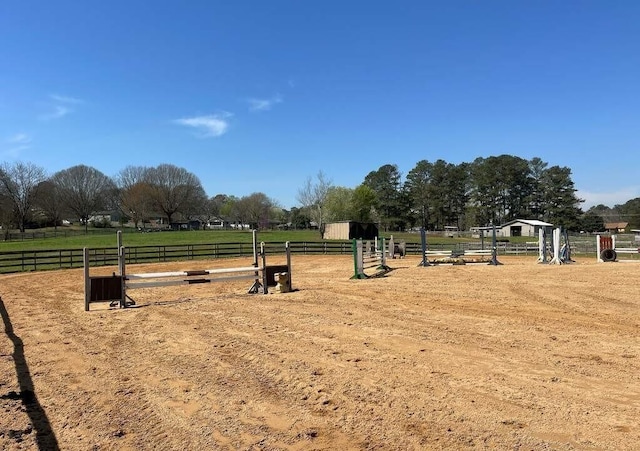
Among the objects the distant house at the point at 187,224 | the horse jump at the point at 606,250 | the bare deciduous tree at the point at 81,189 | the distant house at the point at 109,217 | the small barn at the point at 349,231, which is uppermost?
the bare deciduous tree at the point at 81,189

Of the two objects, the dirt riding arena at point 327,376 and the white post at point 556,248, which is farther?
the white post at point 556,248

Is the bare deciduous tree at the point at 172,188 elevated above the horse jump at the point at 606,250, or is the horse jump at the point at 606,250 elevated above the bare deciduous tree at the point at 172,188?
the bare deciduous tree at the point at 172,188

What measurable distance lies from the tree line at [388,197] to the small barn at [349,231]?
725 inches

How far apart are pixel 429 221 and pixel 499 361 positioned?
10035cm

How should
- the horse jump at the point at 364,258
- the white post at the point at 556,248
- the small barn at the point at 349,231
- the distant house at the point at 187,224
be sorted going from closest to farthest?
the horse jump at the point at 364,258
the white post at the point at 556,248
the small barn at the point at 349,231
the distant house at the point at 187,224

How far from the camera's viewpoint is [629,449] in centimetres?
347

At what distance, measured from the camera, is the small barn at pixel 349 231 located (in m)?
57.7

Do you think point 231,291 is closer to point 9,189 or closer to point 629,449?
point 629,449

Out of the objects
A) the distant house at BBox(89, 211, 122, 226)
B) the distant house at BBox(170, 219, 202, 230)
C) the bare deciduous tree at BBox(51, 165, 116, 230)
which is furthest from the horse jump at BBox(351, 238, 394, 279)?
the distant house at BBox(89, 211, 122, 226)

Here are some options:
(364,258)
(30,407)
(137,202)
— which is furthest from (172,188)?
(30,407)

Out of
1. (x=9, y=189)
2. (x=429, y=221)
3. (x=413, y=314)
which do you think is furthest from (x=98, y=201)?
(x=413, y=314)

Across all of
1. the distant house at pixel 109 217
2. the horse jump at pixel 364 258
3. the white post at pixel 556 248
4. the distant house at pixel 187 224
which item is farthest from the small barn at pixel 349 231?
the distant house at pixel 109 217

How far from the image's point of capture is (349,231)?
2267 inches

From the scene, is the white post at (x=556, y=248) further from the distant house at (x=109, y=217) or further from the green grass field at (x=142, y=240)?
the distant house at (x=109, y=217)
